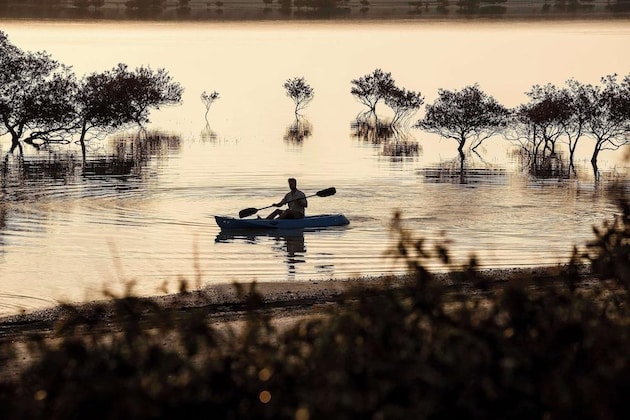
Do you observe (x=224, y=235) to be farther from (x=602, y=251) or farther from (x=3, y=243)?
(x=602, y=251)

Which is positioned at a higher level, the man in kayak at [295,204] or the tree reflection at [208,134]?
the man in kayak at [295,204]

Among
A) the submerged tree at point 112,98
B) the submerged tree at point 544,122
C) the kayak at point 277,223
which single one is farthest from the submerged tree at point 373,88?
the kayak at point 277,223

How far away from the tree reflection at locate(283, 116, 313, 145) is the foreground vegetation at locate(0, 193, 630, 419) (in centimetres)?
7547

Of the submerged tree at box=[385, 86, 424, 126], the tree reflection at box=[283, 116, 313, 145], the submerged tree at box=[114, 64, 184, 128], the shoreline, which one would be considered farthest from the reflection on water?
the submerged tree at box=[385, 86, 424, 126]

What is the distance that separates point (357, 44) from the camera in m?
171

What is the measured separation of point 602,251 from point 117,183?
44.0 m

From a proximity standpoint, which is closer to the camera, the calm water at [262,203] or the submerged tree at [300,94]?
the calm water at [262,203]

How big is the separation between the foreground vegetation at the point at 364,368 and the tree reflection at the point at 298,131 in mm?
75473

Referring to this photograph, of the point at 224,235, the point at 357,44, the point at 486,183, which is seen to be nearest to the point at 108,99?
the point at 486,183

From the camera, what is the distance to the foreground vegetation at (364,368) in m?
8.51

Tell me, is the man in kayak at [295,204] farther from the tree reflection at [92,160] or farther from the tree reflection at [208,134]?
the tree reflection at [208,134]

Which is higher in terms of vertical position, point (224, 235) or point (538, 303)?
point (538, 303)

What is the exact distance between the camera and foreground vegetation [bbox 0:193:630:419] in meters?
8.51

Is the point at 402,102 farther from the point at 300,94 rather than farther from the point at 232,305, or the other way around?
the point at 232,305
